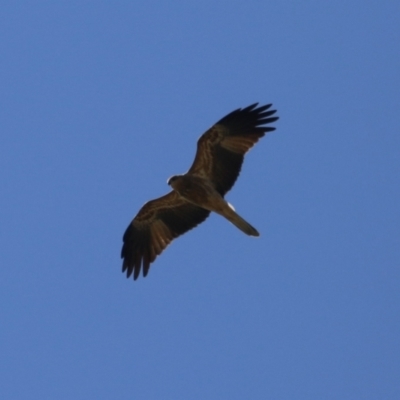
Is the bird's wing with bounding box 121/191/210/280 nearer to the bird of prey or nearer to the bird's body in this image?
the bird of prey

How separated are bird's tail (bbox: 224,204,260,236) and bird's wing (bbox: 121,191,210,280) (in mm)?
1410

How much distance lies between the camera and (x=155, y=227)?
20156 millimetres

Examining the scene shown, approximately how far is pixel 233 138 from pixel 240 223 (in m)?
1.73

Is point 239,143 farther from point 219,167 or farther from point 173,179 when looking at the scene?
point 173,179

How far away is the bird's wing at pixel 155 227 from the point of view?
19.8m

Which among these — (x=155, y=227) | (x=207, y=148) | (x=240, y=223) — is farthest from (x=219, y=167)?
(x=155, y=227)

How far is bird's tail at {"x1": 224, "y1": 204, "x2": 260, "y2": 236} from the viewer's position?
59.2ft

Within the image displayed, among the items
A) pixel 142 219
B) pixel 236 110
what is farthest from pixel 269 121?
pixel 142 219

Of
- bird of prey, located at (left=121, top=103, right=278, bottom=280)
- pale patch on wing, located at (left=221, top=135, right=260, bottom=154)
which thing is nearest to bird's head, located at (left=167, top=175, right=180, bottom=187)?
bird of prey, located at (left=121, top=103, right=278, bottom=280)

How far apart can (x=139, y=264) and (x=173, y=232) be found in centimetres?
99

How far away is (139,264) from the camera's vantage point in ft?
66.6

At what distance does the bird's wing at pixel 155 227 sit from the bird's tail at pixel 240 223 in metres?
1.41

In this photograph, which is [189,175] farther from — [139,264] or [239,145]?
[139,264]

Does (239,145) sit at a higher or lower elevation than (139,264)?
higher
